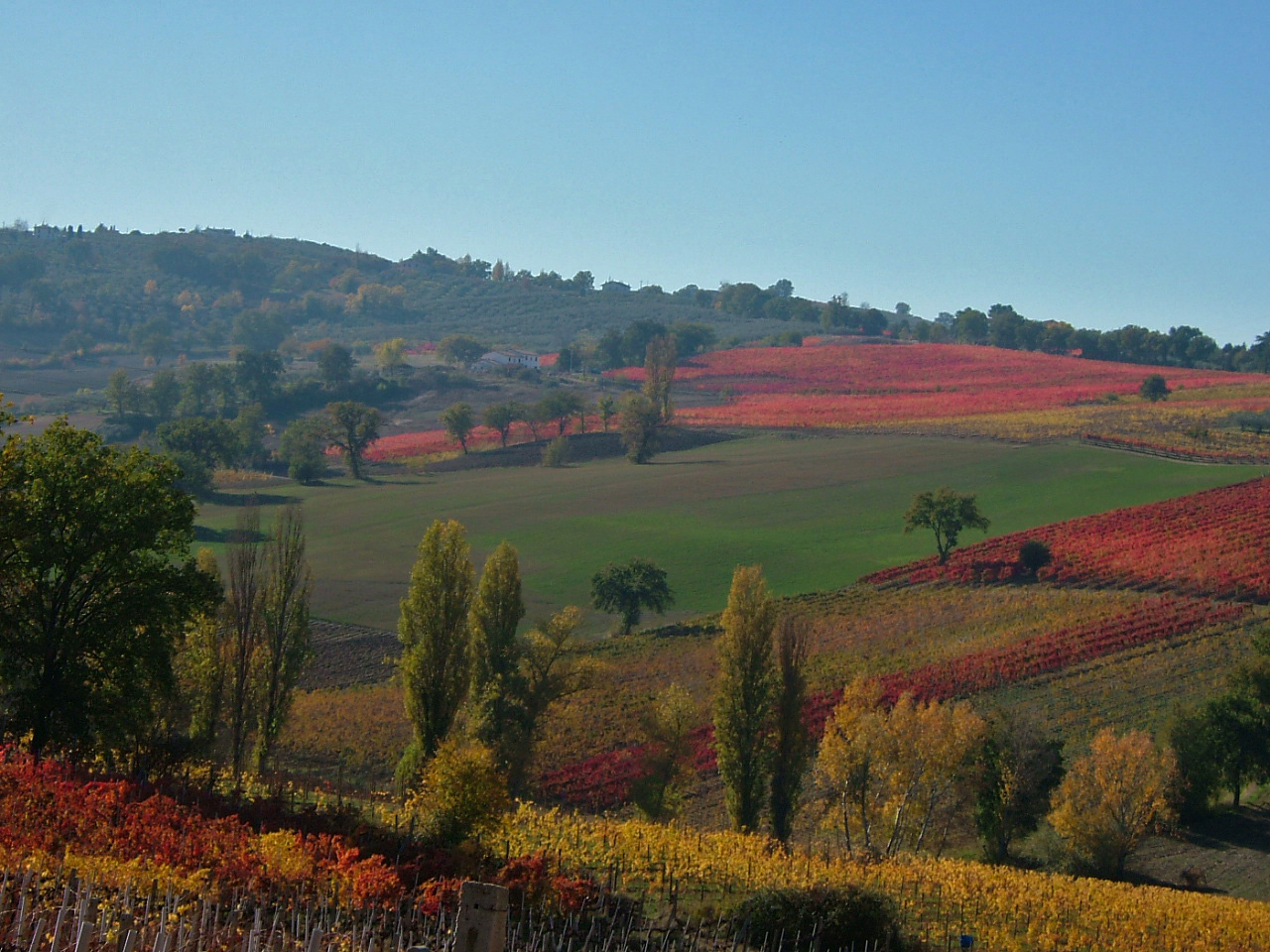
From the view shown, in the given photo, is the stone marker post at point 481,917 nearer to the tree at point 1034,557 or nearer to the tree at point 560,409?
the tree at point 1034,557

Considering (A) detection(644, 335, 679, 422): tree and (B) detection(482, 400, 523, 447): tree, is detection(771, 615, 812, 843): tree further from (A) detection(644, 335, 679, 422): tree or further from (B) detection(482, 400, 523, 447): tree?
(B) detection(482, 400, 523, 447): tree

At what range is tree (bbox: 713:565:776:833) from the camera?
3656cm

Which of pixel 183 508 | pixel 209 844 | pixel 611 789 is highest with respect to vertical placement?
pixel 183 508

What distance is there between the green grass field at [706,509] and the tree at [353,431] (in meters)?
5.18

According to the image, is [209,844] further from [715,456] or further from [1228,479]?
[715,456]

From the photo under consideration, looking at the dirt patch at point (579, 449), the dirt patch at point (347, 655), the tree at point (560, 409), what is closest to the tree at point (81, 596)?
the dirt patch at point (347, 655)

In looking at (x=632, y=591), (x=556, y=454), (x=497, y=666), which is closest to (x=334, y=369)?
(x=556, y=454)

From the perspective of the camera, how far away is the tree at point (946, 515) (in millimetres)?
73625

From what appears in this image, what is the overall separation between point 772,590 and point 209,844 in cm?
5344

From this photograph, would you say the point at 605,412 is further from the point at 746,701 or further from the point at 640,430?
the point at 746,701

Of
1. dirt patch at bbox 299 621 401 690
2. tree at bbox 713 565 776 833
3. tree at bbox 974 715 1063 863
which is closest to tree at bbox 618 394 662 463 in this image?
dirt patch at bbox 299 621 401 690

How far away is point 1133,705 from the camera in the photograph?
4666cm

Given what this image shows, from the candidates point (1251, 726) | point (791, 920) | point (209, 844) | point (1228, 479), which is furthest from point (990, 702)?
point (1228, 479)

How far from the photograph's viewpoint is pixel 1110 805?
3531 cm
